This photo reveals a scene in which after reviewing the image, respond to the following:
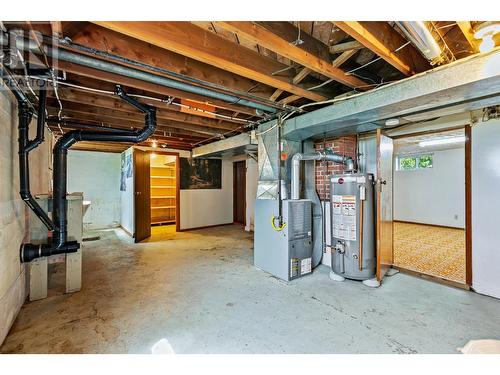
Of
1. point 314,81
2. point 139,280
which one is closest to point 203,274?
point 139,280

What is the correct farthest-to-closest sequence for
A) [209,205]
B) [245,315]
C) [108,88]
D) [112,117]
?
[209,205] < [112,117] < [108,88] < [245,315]

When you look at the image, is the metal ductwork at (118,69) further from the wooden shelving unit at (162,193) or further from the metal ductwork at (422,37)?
the wooden shelving unit at (162,193)

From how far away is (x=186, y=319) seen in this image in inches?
81.6

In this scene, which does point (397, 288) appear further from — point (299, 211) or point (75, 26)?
point (75, 26)

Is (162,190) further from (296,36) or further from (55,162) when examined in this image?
(296,36)

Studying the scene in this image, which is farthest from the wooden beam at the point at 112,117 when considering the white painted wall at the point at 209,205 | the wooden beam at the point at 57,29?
the white painted wall at the point at 209,205

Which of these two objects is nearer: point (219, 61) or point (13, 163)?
point (219, 61)

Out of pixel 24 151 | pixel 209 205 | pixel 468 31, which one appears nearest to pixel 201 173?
pixel 209 205

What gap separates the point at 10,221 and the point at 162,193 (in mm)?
5553

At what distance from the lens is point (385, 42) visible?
1663mm

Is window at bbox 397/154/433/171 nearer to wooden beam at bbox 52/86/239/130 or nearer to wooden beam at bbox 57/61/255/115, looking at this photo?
wooden beam at bbox 52/86/239/130

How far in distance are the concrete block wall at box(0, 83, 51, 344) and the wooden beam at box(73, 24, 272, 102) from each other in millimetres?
982
